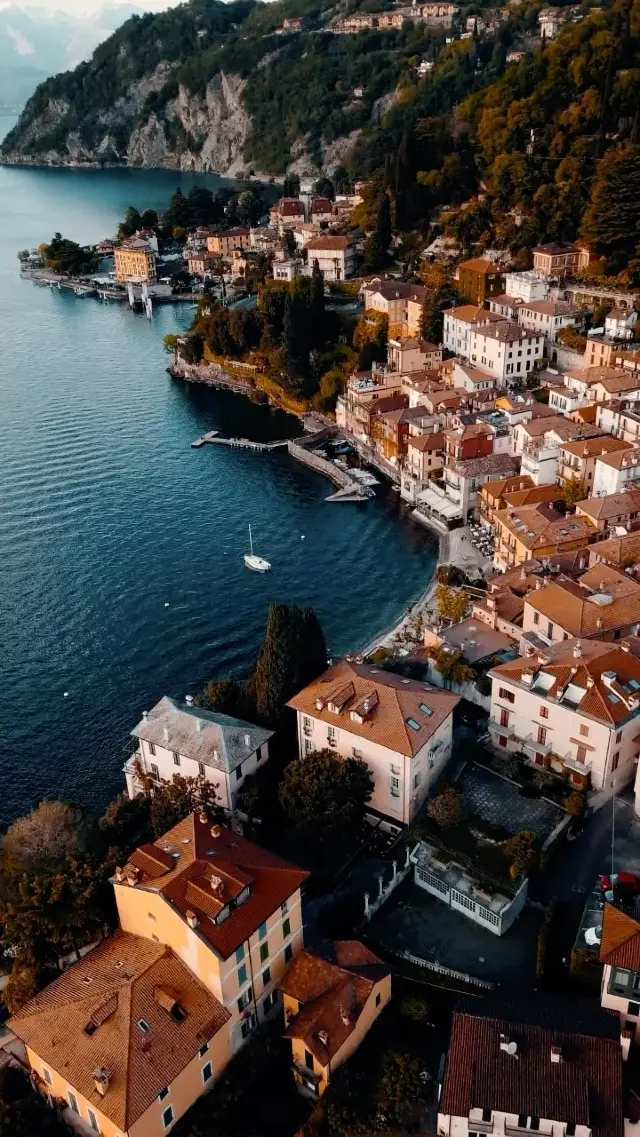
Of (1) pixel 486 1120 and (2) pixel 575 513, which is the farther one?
(2) pixel 575 513

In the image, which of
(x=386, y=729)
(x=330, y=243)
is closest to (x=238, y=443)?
(x=330, y=243)

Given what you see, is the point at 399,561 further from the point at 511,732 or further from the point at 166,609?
the point at 511,732

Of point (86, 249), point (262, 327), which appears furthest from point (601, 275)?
point (86, 249)

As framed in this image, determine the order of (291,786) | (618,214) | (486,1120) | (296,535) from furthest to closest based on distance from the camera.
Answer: (618,214) < (296,535) < (291,786) < (486,1120)

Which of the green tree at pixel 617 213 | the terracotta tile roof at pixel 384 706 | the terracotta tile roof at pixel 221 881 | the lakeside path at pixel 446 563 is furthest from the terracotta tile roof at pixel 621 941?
the green tree at pixel 617 213

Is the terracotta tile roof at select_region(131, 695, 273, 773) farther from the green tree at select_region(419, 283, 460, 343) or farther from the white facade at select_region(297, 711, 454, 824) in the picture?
the green tree at select_region(419, 283, 460, 343)

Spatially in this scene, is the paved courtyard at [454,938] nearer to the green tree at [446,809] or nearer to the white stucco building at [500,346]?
the green tree at [446,809]

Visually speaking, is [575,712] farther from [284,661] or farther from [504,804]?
[284,661]
